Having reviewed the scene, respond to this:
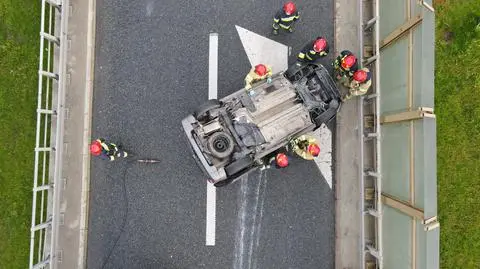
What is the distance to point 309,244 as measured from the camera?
886 cm

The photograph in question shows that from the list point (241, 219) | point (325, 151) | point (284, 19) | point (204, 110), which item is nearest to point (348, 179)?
point (325, 151)

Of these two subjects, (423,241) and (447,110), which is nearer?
(423,241)

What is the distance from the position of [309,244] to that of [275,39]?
4.94 metres

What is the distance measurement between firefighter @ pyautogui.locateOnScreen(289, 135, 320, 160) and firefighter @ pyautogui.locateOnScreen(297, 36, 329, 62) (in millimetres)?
1740

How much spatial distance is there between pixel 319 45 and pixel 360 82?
3.74 ft

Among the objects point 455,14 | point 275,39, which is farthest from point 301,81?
point 455,14

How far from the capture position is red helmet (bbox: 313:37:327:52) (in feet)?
25.5

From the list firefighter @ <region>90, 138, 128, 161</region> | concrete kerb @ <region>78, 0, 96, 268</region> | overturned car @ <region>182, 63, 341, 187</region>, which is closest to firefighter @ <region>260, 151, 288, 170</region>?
overturned car @ <region>182, 63, 341, 187</region>

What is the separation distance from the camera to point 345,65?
25.8 feet

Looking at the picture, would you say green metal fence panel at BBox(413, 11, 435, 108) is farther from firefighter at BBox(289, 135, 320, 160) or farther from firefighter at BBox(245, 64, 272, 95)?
firefighter at BBox(245, 64, 272, 95)

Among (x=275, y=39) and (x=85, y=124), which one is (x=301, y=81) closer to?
(x=275, y=39)

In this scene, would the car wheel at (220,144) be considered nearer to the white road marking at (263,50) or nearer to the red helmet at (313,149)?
the red helmet at (313,149)

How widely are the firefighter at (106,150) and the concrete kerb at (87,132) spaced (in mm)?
518

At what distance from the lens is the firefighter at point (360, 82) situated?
25.2ft
